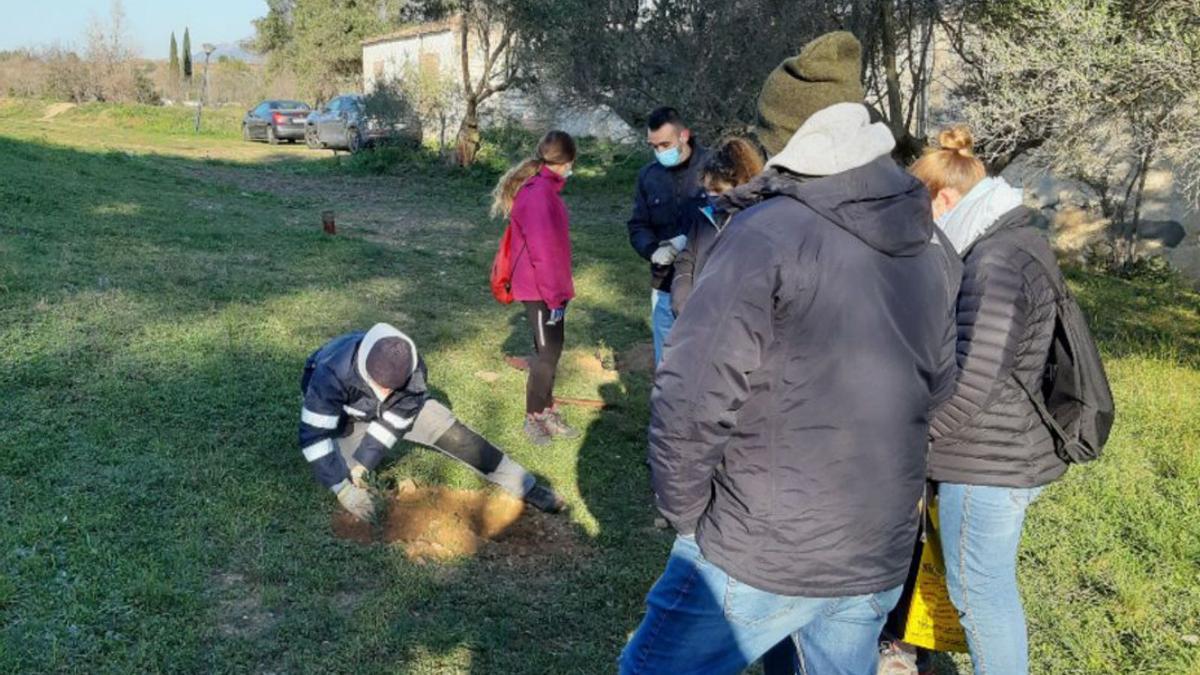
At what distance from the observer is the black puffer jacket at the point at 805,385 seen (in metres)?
1.87

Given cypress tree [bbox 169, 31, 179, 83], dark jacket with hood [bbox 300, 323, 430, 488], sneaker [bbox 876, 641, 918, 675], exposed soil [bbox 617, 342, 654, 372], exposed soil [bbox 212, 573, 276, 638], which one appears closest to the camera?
sneaker [bbox 876, 641, 918, 675]

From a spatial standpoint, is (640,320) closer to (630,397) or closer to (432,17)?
(630,397)

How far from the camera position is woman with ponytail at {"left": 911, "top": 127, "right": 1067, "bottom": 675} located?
2.65 m

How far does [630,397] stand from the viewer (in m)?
6.64

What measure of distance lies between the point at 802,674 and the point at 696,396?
2.81 feet

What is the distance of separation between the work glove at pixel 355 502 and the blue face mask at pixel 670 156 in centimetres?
235

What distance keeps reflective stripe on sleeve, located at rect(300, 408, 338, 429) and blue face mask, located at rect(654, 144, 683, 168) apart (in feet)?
7.34

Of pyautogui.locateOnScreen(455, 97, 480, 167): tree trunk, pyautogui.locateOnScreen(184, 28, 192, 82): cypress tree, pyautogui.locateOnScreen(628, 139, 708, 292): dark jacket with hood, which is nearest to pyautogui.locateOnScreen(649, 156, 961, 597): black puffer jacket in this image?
pyautogui.locateOnScreen(628, 139, 708, 292): dark jacket with hood

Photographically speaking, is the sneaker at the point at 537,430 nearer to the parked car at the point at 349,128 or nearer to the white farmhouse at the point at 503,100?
the white farmhouse at the point at 503,100

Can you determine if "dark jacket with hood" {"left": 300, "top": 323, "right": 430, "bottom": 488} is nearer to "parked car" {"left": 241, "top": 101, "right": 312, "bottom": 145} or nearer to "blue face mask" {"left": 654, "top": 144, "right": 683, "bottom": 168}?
"blue face mask" {"left": 654, "top": 144, "right": 683, "bottom": 168}

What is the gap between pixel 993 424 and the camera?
2736 millimetres

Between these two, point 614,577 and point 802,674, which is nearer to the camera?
point 802,674

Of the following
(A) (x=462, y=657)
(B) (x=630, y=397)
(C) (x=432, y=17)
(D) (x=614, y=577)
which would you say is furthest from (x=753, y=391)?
(C) (x=432, y=17)

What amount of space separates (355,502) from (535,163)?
2.14 m
